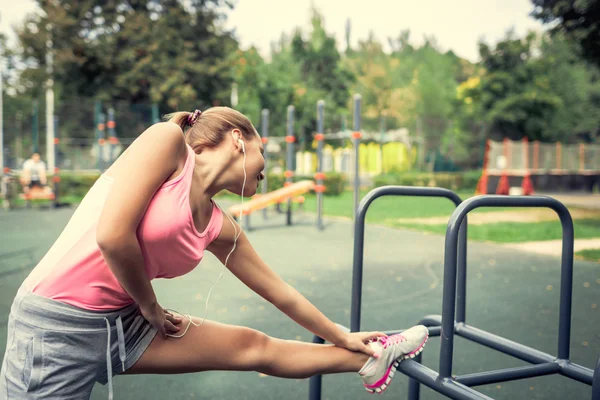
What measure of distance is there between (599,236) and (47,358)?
9228 mm

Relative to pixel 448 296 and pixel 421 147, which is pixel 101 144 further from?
pixel 421 147

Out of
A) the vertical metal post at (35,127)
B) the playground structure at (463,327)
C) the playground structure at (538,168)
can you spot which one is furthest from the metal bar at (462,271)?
the vertical metal post at (35,127)

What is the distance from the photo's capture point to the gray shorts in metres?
1.39

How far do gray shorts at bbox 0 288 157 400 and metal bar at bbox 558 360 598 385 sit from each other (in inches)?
62.7

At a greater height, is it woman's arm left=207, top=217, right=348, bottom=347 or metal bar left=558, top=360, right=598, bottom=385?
woman's arm left=207, top=217, right=348, bottom=347

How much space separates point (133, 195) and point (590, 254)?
22.7 ft

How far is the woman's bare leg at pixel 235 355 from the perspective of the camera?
166 centimetres

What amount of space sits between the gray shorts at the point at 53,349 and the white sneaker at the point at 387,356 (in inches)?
33.2

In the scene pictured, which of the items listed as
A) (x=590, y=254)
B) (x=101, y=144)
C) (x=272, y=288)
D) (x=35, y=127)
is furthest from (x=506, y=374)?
(x=35, y=127)

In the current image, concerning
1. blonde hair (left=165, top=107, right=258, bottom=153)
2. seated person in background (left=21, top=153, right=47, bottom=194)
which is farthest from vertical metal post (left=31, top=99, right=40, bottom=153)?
blonde hair (left=165, top=107, right=258, bottom=153)

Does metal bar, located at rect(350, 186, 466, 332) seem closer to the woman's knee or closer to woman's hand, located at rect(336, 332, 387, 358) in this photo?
woman's hand, located at rect(336, 332, 387, 358)

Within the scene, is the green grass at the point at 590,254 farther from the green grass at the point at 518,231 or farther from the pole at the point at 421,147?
the pole at the point at 421,147

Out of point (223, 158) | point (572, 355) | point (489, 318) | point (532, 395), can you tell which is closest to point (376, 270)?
point (489, 318)

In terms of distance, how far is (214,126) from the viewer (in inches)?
61.5
